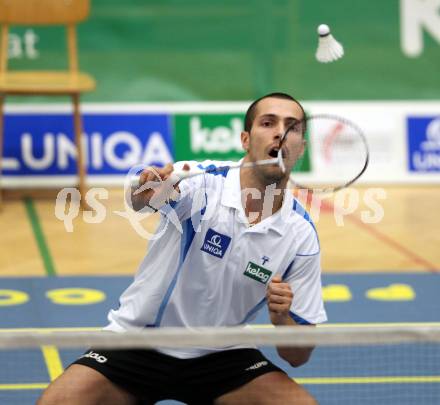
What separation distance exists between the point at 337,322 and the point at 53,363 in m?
1.85

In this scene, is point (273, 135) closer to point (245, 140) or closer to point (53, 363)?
point (245, 140)

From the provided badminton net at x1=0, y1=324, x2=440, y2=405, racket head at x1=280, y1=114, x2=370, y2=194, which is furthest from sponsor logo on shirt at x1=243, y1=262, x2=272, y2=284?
racket head at x1=280, y1=114, x2=370, y2=194

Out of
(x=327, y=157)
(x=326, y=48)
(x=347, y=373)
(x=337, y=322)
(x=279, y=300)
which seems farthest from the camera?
(x=327, y=157)

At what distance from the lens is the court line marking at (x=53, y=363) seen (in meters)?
5.90

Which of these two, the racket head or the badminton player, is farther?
the racket head

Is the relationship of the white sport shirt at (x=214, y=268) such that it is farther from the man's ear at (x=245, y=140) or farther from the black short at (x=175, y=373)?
the man's ear at (x=245, y=140)

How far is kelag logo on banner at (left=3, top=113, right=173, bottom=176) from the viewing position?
10.2 m

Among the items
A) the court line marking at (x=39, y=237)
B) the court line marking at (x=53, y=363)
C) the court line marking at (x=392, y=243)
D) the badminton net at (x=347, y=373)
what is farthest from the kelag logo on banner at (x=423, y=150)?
the court line marking at (x=53, y=363)

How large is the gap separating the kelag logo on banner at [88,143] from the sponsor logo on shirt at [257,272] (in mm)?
5963

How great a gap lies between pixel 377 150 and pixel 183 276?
6374mm

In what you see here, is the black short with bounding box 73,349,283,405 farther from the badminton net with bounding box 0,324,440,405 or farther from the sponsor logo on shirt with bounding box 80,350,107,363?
the badminton net with bounding box 0,324,440,405

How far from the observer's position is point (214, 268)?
4.44 meters

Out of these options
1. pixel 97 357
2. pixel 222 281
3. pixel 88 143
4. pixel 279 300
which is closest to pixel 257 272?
pixel 222 281

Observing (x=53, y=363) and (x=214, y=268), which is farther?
(x=53, y=363)
